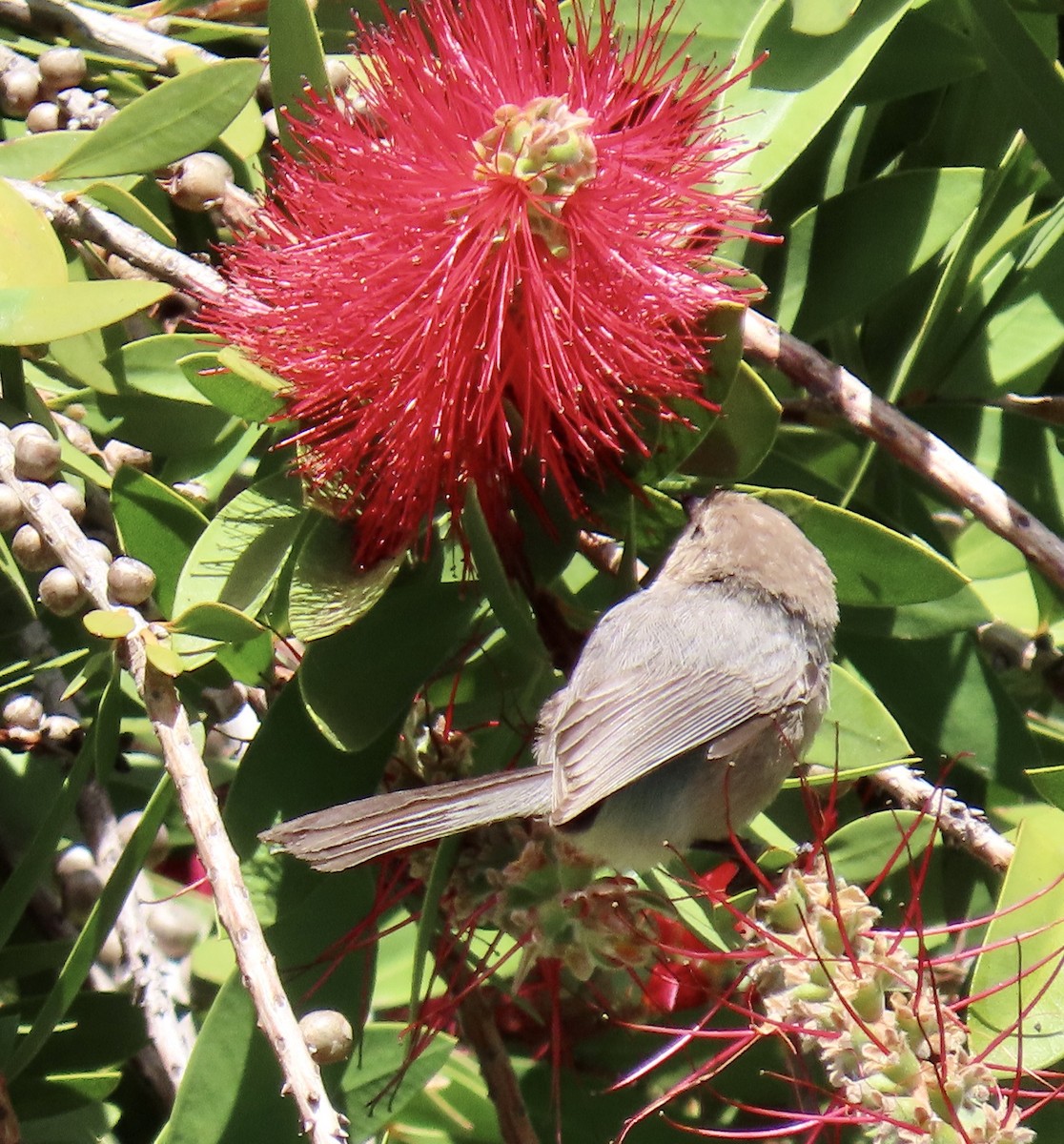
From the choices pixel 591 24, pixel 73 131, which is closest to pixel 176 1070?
pixel 73 131

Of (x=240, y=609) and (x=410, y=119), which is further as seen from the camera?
(x=410, y=119)

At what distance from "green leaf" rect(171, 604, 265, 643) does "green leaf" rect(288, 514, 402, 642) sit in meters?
0.09

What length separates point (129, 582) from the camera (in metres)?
1.46

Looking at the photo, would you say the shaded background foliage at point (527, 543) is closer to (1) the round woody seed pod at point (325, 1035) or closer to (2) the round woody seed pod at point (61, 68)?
(2) the round woody seed pod at point (61, 68)

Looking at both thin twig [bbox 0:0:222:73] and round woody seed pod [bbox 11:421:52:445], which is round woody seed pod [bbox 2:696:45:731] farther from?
thin twig [bbox 0:0:222:73]

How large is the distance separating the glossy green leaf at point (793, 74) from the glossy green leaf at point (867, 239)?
0.79 ft

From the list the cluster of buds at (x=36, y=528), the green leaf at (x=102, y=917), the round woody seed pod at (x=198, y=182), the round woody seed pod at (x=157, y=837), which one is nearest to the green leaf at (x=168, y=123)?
the round woody seed pod at (x=198, y=182)

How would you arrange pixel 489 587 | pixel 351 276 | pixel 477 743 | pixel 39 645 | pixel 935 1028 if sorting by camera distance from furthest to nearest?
pixel 477 743 → pixel 39 645 → pixel 351 276 → pixel 489 587 → pixel 935 1028

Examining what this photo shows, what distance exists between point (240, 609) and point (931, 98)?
4.08 feet

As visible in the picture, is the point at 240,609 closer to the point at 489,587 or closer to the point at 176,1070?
the point at 489,587

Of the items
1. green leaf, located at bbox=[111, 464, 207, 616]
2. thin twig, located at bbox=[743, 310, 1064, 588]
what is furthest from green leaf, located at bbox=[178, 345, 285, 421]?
thin twig, located at bbox=[743, 310, 1064, 588]

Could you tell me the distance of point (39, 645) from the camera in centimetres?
190

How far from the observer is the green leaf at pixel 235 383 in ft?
5.08

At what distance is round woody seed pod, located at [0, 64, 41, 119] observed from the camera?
1885 millimetres
